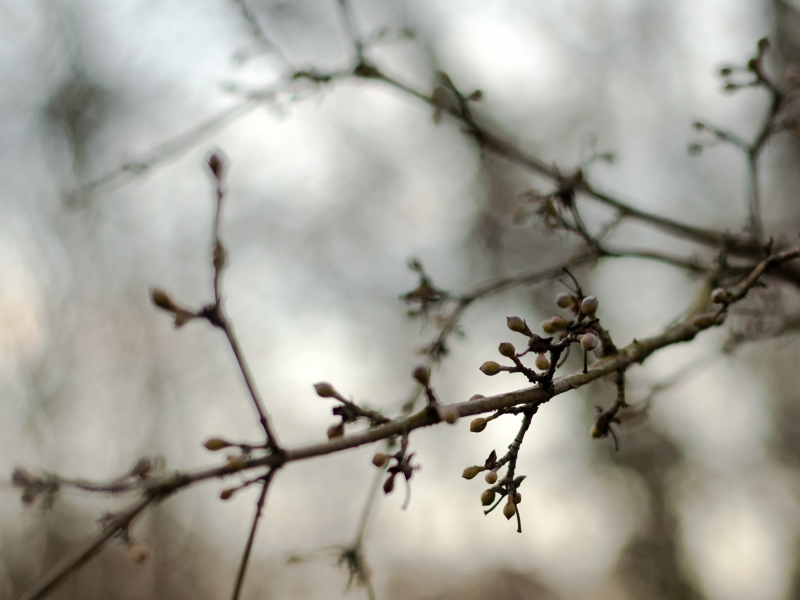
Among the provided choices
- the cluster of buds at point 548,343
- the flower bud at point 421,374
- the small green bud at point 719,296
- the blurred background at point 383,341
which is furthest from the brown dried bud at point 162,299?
the blurred background at point 383,341

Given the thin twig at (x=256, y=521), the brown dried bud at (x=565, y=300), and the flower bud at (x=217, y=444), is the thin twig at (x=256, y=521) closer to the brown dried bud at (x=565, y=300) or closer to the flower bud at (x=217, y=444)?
the flower bud at (x=217, y=444)

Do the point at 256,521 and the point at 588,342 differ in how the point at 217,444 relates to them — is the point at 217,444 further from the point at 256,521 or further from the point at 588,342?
the point at 588,342

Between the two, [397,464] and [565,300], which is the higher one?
[565,300]

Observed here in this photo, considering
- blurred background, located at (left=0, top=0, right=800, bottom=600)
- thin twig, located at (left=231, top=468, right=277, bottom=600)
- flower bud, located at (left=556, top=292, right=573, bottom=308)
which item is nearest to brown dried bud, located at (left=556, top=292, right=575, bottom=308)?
flower bud, located at (left=556, top=292, right=573, bottom=308)

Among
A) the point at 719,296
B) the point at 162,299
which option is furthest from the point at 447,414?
the point at 719,296

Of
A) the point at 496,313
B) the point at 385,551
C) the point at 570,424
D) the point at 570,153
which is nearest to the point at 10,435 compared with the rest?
the point at 385,551

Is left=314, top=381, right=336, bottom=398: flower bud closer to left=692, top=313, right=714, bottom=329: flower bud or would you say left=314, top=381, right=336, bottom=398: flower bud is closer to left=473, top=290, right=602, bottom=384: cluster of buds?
left=473, top=290, right=602, bottom=384: cluster of buds
